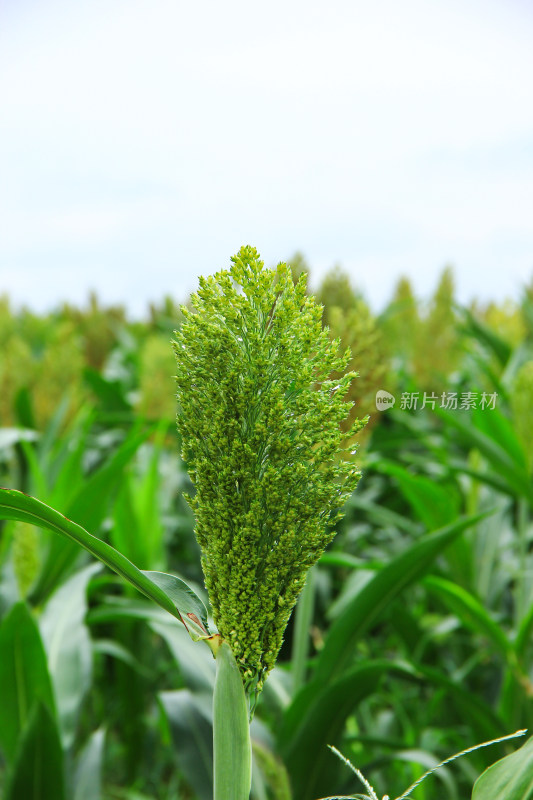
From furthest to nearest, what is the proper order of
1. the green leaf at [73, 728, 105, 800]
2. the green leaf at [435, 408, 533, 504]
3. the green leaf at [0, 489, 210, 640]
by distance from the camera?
the green leaf at [435, 408, 533, 504] → the green leaf at [73, 728, 105, 800] → the green leaf at [0, 489, 210, 640]

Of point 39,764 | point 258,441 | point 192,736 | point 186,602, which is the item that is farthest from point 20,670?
point 258,441

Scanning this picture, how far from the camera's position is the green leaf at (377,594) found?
153 cm

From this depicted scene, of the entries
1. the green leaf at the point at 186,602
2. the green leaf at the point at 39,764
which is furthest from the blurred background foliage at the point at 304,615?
the green leaf at the point at 186,602

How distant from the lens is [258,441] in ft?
2.06

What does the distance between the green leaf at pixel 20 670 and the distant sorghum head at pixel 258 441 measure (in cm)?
96

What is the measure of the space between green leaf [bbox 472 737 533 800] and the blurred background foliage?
0.38 m

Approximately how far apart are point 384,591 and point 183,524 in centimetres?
174

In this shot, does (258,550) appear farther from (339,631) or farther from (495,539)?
(495,539)

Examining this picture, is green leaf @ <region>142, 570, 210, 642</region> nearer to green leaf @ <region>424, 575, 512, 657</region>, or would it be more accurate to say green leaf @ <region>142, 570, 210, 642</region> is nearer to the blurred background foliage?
the blurred background foliage

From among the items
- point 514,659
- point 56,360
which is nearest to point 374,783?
point 514,659

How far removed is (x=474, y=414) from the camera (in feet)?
7.93

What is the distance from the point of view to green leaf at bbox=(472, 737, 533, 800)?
2.12 feet

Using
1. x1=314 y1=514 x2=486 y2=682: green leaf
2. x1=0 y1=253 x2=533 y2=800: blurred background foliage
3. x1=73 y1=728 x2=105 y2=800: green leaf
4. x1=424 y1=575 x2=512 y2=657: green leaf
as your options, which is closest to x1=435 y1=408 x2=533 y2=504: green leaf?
x1=0 y1=253 x2=533 y2=800: blurred background foliage

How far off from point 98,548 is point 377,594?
1.03 m
